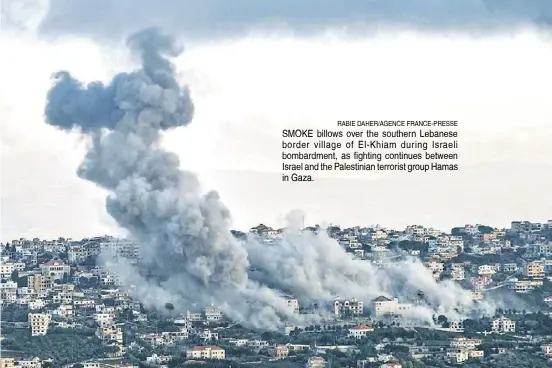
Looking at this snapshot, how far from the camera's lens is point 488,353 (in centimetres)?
3969

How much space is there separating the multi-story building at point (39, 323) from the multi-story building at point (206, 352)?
11.5 feet

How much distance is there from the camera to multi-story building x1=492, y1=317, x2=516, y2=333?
4272 centimetres

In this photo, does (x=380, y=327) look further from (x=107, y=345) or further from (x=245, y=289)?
(x=107, y=345)

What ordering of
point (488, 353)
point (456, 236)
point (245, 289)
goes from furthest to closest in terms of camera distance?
point (456, 236) < point (245, 289) < point (488, 353)

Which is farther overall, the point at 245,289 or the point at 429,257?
the point at 429,257

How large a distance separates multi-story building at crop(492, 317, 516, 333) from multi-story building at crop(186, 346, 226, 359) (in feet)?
21.7

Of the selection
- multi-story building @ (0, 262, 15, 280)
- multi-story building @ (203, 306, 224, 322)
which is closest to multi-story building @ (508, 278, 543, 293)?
multi-story building @ (203, 306, 224, 322)

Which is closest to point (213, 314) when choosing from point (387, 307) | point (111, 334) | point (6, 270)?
point (111, 334)

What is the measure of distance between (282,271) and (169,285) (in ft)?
8.83

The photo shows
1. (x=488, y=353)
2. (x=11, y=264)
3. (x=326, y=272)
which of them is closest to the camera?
(x=488, y=353)

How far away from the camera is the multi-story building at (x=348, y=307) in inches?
1716

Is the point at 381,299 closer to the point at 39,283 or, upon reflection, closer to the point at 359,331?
the point at 359,331

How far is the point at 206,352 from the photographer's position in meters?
39.0

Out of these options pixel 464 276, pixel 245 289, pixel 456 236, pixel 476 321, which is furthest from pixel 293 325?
pixel 456 236
